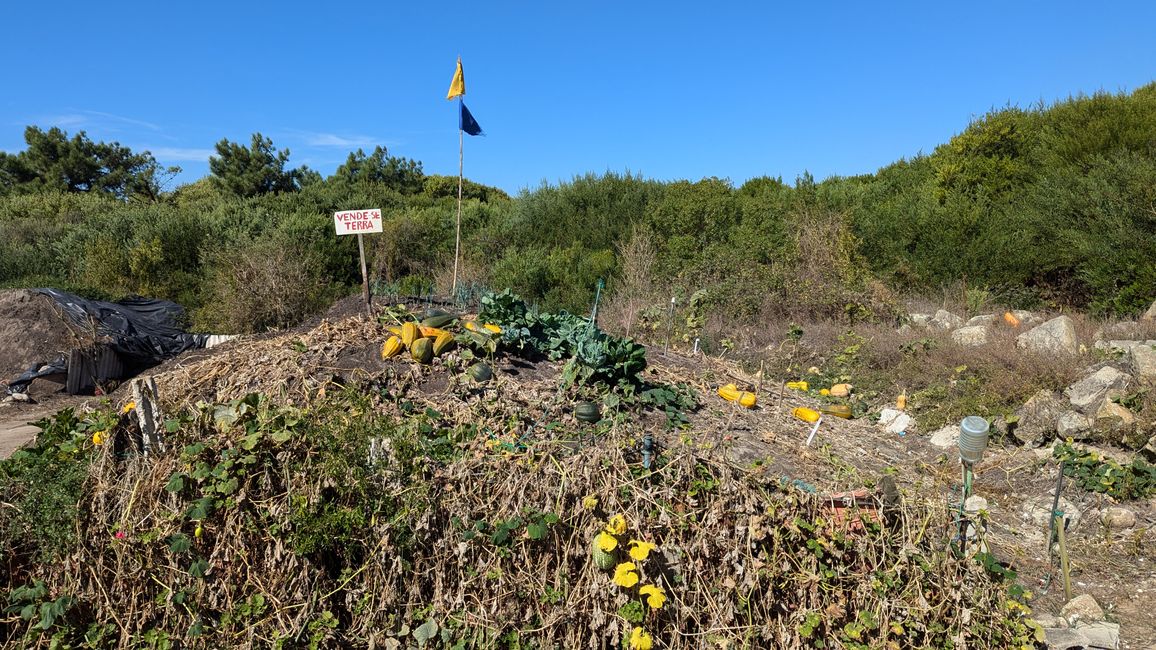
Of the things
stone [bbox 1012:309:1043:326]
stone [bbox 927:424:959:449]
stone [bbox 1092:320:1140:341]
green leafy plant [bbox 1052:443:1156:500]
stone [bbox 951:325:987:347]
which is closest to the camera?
green leafy plant [bbox 1052:443:1156:500]

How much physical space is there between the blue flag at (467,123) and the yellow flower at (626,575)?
7617 mm

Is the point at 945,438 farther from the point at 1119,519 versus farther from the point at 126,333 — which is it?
the point at 126,333

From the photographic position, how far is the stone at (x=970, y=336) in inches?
294

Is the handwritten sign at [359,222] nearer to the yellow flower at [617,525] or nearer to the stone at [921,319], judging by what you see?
the yellow flower at [617,525]

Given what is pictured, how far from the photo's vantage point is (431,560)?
2.68 meters

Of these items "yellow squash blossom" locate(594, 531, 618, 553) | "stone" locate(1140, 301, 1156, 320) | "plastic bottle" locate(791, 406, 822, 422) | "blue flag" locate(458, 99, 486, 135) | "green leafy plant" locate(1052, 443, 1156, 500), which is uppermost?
"blue flag" locate(458, 99, 486, 135)

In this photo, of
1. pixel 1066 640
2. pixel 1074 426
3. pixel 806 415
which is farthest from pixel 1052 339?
pixel 1066 640

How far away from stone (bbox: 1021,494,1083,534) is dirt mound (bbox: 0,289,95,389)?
30.1ft

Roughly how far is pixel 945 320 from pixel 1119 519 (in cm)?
532

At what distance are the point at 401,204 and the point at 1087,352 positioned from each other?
54.9 feet

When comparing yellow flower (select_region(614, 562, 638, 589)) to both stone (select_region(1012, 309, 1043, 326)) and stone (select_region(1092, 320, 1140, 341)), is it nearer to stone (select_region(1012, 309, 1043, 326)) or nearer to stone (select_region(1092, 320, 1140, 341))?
stone (select_region(1092, 320, 1140, 341))

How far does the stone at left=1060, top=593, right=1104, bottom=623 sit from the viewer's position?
327cm

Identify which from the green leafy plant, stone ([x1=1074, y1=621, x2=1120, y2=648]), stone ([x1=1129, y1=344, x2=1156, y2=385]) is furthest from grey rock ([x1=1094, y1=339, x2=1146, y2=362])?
stone ([x1=1074, y1=621, x2=1120, y2=648])

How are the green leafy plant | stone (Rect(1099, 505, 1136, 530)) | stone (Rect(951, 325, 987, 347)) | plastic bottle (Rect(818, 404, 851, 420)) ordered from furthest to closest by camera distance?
stone (Rect(951, 325, 987, 347)), plastic bottle (Rect(818, 404, 851, 420)), the green leafy plant, stone (Rect(1099, 505, 1136, 530))
